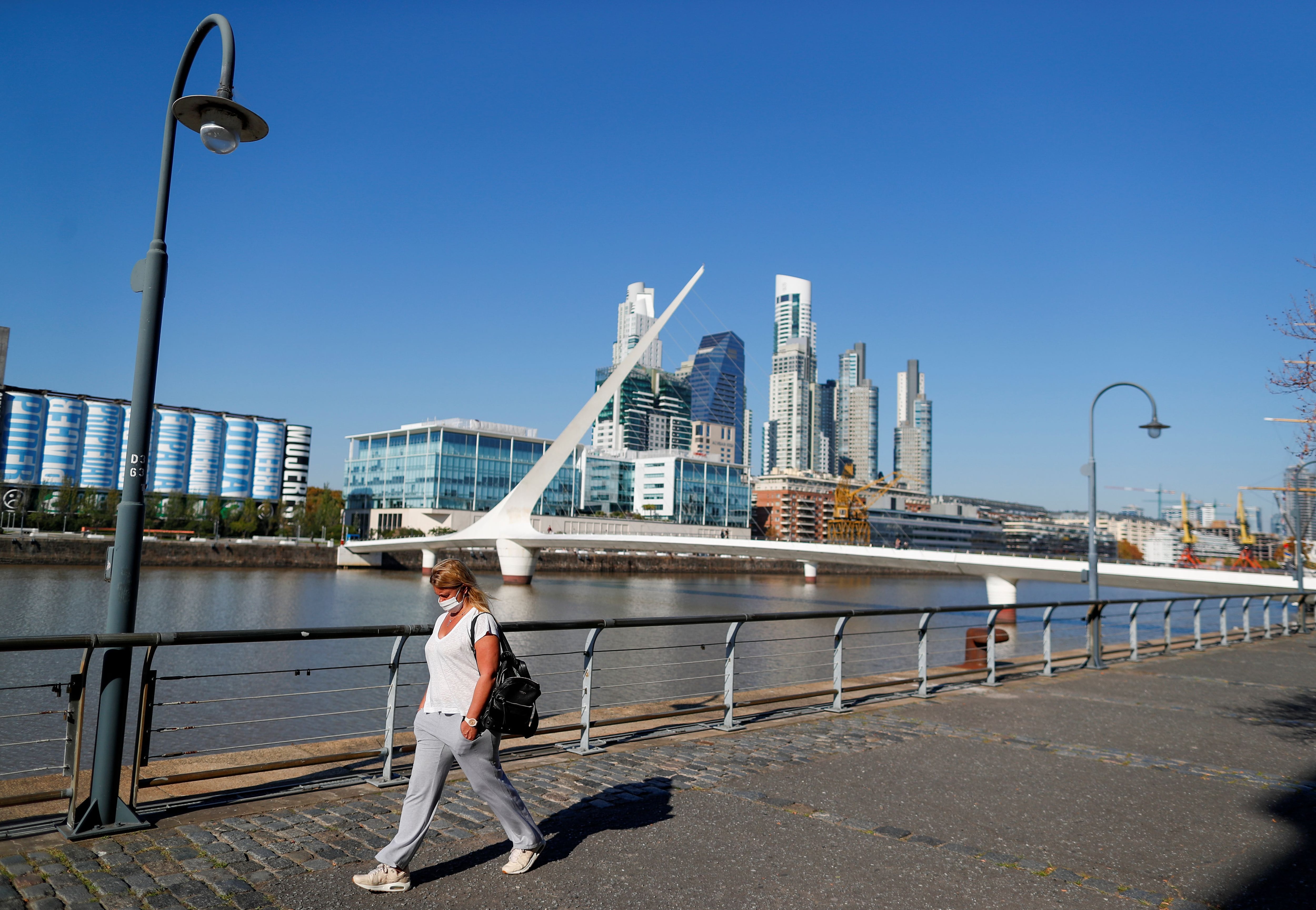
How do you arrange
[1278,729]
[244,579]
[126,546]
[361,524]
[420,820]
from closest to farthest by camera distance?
[420,820] → [126,546] → [1278,729] → [244,579] → [361,524]

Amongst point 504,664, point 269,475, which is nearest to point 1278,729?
point 504,664

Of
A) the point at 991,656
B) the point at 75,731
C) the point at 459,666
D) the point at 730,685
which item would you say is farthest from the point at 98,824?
the point at 991,656

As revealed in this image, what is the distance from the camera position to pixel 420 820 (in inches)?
144

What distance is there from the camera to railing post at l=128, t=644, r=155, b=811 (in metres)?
4.30

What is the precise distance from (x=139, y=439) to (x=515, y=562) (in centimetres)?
5528

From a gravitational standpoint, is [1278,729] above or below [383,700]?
above

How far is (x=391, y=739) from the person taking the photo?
5.17 metres

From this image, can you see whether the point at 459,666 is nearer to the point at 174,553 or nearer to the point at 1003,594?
the point at 1003,594

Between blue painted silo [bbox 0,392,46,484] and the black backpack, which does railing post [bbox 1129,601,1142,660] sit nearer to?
the black backpack

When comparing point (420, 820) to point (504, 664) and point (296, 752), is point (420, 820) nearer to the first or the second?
point (504, 664)

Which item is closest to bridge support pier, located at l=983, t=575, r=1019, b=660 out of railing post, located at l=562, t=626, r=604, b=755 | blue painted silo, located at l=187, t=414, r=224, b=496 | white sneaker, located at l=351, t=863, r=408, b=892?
railing post, located at l=562, t=626, r=604, b=755

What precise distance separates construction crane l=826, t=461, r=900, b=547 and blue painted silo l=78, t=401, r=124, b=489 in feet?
282

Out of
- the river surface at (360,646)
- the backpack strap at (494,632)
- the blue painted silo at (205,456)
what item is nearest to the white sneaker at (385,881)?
the backpack strap at (494,632)

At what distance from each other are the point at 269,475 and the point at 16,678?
111m
